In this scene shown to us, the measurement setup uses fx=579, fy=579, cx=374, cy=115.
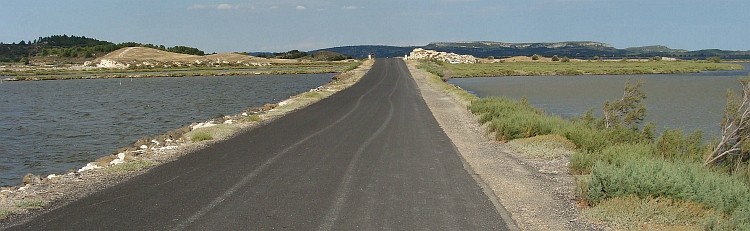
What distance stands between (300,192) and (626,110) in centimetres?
1356

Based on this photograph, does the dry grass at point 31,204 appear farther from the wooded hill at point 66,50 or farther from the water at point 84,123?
the wooded hill at point 66,50

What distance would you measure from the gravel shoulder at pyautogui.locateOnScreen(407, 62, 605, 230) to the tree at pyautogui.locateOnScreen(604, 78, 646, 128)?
4.48 meters

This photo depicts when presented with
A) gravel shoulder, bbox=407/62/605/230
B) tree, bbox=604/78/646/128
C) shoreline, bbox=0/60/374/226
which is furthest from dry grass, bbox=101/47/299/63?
gravel shoulder, bbox=407/62/605/230

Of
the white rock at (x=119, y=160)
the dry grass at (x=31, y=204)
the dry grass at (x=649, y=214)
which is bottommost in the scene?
the white rock at (x=119, y=160)

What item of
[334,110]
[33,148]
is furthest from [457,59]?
[33,148]

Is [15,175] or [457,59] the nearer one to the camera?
[15,175]

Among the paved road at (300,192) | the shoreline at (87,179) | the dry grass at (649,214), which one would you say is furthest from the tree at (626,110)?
the shoreline at (87,179)

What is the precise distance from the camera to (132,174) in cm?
1068

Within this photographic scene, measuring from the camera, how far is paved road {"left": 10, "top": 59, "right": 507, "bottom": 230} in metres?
7.19

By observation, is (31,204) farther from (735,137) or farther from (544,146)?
(735,137)

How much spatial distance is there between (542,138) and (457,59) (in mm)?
105589

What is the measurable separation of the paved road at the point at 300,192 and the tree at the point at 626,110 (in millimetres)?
6302

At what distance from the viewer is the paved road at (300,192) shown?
23.6 feet

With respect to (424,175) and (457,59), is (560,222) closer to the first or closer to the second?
(424,175)
